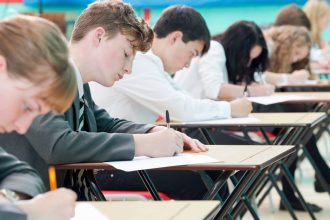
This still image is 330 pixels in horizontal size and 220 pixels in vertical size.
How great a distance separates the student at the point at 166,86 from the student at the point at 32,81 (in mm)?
1811

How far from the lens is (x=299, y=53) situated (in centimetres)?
559

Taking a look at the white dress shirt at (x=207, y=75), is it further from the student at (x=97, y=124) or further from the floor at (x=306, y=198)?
the student at (x=97, y=124)

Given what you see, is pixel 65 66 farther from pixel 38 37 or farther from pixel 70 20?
pixel 70 20

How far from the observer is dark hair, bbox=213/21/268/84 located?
461cm

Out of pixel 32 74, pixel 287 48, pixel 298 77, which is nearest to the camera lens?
pixel 32 74

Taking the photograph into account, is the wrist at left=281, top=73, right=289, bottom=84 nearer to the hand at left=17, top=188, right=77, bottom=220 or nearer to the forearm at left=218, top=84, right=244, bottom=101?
the forearm at left=218, top=84, right=244, bottom=101

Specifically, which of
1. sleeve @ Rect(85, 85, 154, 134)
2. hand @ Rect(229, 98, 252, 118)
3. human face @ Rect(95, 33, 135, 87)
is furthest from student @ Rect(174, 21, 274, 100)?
human face @ Rect(95, 33, 135, 87)

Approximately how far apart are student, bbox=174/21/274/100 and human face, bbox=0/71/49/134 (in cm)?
311

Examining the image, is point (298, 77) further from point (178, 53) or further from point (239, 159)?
point (239, 159)

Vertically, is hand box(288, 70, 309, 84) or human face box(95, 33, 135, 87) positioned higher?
human face box(95, 33, 135, 87)

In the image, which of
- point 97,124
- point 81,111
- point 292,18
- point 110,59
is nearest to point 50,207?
point 81,111

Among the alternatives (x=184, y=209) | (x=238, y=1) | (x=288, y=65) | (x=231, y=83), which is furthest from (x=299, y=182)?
(x=184, y=209)

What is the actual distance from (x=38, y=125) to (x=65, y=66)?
925 millimetres

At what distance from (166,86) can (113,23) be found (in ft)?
2.32
